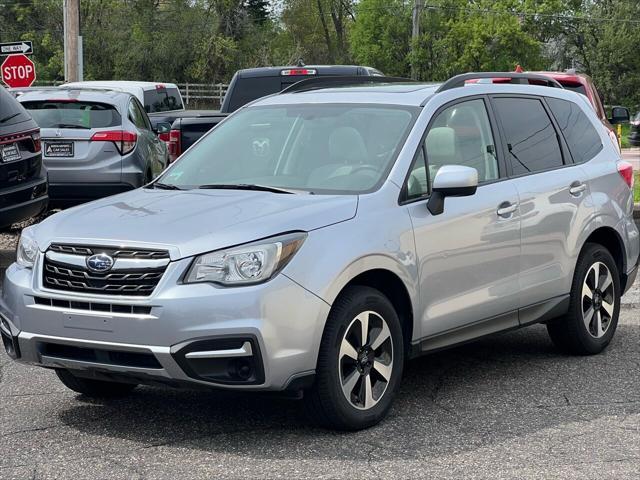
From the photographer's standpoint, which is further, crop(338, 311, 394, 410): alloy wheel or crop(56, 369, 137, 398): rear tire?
crop(56, 369, 137, 398): rear tire

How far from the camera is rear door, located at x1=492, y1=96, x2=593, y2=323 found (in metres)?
6.45

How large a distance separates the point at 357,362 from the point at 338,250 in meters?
0.56

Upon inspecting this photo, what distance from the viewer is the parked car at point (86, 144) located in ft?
39.5

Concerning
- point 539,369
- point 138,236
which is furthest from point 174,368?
point 539,369

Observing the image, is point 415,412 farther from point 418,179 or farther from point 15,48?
point 15,48

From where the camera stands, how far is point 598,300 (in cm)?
716

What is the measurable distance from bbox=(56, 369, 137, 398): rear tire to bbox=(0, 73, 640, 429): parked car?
0.01 metres

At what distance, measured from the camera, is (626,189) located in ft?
24.5

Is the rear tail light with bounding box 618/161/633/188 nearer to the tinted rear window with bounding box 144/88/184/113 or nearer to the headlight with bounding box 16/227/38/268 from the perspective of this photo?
the headlight with bounding box 16/227/38/268

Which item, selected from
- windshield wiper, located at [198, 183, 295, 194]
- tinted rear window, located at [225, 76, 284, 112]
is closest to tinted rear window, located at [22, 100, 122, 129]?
tinted rear window, located at [225, 76, 284, 112]

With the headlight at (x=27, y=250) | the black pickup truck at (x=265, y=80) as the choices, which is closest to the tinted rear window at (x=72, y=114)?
the black pickup truck at (x=265, y=80)

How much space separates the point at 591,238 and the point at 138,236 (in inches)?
134

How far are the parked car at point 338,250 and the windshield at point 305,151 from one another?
0.01m

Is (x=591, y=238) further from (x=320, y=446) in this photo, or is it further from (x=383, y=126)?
(x=320, y=446)
